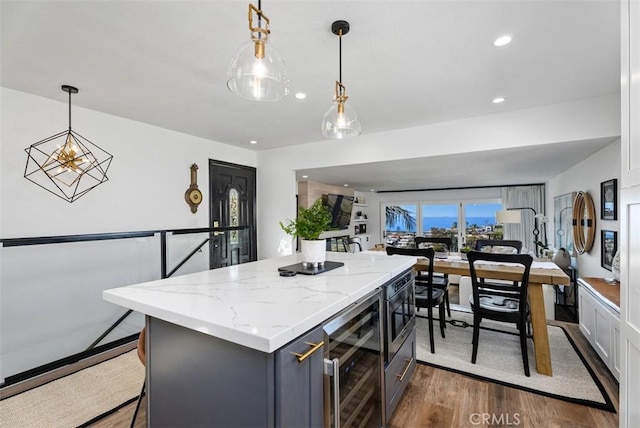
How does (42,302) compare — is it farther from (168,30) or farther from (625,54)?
(625,54)

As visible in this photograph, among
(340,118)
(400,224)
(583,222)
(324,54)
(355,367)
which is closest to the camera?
(355,367)

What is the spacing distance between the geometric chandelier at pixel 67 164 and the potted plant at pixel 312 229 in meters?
2.38

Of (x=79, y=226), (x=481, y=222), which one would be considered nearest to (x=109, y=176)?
(x=79, y=226)

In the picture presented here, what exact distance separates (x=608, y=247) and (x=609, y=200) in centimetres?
48

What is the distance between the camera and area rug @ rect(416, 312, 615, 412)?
2229 millimetres

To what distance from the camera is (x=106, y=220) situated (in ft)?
10.4

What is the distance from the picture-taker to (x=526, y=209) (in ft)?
22.1

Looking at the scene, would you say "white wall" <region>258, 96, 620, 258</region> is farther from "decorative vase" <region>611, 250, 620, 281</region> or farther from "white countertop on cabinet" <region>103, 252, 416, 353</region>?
"white countertop on cabinet" <region>103, 252, 416, 353</region>

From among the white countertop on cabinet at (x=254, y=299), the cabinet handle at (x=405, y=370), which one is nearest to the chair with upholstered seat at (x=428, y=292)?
the cabinet handle at (x=405, y=370)

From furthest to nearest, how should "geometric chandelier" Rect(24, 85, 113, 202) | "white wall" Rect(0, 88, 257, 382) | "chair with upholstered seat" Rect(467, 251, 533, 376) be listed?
"geometric chandelier" Rect(24, 85, 113, 202), "white wall" Rect(0, 88, 257, 382), "chair with upholstered seat" Rect(467, 251, 533, 376)

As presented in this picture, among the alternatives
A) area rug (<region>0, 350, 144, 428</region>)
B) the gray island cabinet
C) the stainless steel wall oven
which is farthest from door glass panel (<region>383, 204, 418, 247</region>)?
the gray island cabinet

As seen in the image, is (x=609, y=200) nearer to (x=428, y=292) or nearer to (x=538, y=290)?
(x=538, y=290)

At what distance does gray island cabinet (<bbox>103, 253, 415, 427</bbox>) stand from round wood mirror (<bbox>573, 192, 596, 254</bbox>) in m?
3.58

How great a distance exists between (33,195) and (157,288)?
2156 mm
